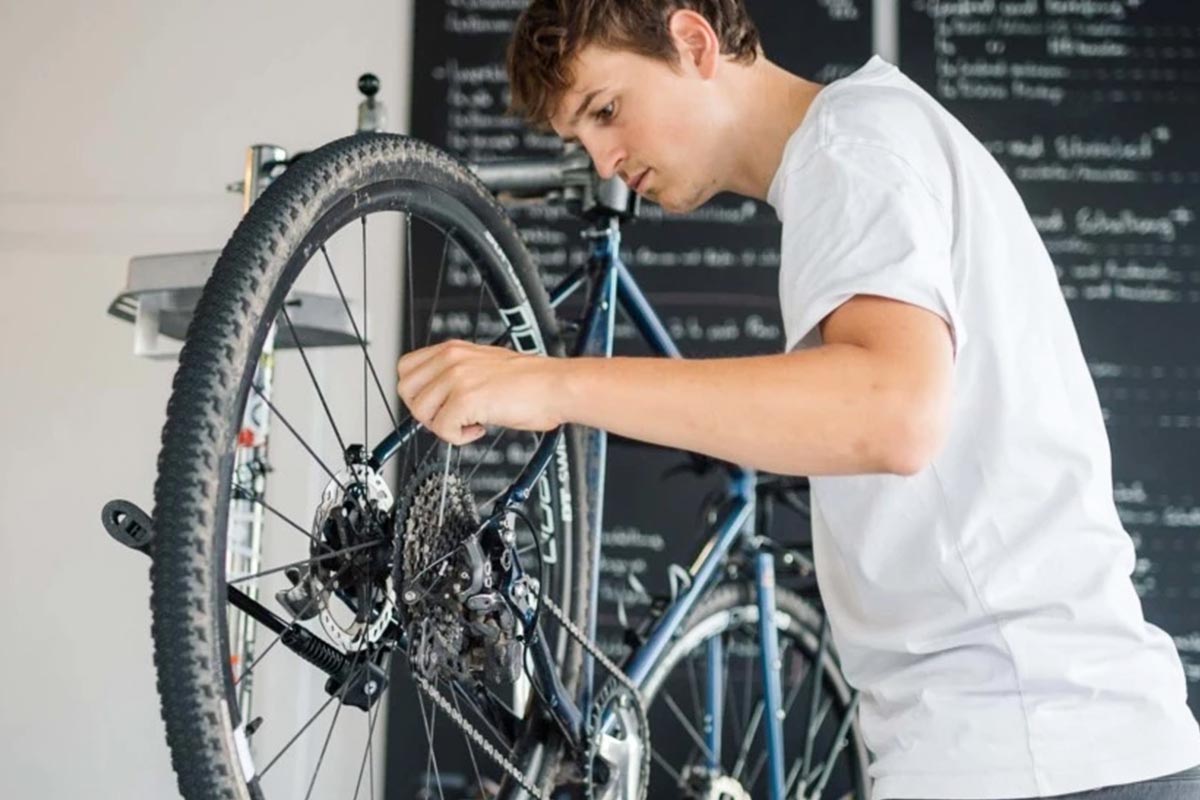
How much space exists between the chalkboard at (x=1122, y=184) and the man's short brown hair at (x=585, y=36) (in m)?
1.27

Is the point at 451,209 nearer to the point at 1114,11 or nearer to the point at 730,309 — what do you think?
the point at 730,309

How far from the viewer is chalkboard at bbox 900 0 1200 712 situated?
7.00 ft

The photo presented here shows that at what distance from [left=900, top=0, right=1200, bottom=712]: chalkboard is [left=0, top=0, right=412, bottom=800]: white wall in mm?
1067

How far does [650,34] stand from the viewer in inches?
39.5

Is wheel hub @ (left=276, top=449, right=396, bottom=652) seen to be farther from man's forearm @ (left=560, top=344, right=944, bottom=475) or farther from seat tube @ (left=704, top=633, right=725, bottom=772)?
seat tube @ (left=704, top=633, right=725, bottom=772)

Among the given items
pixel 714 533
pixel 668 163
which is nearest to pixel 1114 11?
pixel 714 533

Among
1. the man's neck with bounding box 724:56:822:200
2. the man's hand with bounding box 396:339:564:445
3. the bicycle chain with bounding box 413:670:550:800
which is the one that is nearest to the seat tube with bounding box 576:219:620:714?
the bicycle chain with bounding box 413:670:550:800

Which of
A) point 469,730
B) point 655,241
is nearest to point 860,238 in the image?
point 469,730

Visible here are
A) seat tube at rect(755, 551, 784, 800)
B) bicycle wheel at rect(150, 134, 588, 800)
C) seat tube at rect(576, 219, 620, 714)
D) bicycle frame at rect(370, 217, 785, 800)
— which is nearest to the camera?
bicycle wheel at rect(150, 134, 588, 800)

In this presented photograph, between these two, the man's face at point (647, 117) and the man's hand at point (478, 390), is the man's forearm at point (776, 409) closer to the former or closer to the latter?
the man's hand at point (478, 390)

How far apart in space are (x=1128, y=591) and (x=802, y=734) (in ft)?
4.11

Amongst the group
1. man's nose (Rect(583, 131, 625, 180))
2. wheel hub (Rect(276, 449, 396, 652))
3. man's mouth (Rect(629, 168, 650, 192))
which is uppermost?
man's nose (Rect(583, 131, 625, 180))

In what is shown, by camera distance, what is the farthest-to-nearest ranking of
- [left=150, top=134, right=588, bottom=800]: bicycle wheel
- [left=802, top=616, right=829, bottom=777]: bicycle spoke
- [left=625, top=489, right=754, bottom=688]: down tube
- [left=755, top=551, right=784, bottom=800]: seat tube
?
[left=802, top=616, right=829, bottom=777]: bicycle spoke
[left=755, top=551, right=784, bottom=800]: seat tube
[left=625, top=489, right=754, bottom=688]: down tube
[left=150, top=134, right=588, bottom=800]: bicycle wheel

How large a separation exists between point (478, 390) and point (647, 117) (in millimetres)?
328
